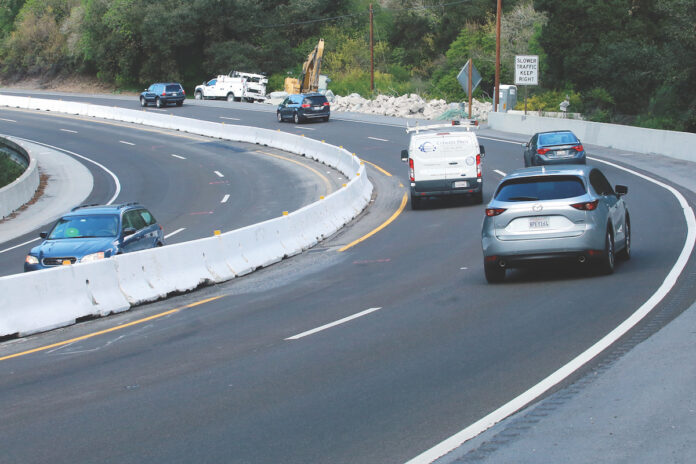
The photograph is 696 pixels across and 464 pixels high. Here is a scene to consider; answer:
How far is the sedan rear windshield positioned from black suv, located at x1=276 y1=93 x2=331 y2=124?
4335 centimetres

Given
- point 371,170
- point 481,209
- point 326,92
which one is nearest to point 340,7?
point 326,92

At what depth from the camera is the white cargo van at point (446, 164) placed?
25.7m

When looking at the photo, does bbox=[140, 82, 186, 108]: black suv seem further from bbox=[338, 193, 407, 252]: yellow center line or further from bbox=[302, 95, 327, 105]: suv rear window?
bbox=[338, 193, 407, 252]: yellow center line

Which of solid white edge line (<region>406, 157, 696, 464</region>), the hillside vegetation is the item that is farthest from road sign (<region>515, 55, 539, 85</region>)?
solid white edge line (<region>406, 157, 696, 464</region>)

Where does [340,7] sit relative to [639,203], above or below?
above

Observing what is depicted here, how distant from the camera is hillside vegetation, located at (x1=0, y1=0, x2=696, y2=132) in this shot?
Result: 59.8 meters

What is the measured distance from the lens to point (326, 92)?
74.4 metres

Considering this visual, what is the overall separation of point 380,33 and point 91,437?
9132cm

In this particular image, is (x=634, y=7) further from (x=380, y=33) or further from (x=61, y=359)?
(x=61, y=359)

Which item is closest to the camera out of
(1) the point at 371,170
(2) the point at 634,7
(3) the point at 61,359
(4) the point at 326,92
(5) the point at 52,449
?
(5) the point at 52,449

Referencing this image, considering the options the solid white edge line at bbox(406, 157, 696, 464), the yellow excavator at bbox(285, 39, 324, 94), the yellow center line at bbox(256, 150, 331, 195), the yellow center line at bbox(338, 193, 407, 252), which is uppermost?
the yellow excavator at bbox(285, 39, 324, 94)

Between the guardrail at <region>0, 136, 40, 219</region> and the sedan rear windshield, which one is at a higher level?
the sedan rear windshield

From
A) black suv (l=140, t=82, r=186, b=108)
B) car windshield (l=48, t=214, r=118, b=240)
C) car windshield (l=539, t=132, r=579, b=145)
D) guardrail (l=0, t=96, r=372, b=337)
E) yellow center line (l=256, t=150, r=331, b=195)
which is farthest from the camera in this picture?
black suv (l=140, t=82, r=186, b=108)

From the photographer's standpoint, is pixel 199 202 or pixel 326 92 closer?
pixel 199 202
